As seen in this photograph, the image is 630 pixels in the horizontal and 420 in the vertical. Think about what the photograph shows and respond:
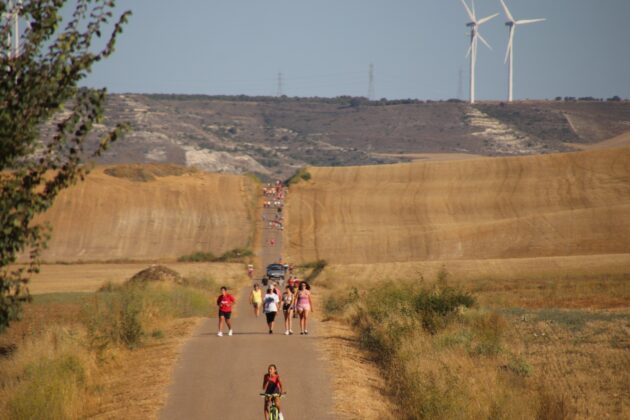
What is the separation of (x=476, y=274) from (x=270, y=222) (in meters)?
36.9

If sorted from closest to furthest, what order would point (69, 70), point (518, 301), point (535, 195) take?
point (69, 70)
point (518, 301)
point (535, 195)

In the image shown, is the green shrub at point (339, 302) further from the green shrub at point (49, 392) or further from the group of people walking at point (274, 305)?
the green shrub at point (49, 392)

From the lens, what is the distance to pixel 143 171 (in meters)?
112

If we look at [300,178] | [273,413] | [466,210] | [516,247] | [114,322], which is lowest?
[273,413]

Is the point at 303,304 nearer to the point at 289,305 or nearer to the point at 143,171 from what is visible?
the point at 289,305

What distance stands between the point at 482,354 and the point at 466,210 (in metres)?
75.0

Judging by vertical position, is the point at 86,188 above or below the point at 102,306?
above

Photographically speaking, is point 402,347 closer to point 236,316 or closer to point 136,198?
point 236,316

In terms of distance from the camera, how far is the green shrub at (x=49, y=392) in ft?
65.9

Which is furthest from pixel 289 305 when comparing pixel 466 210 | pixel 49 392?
pixel 466 210

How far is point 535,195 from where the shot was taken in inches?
4040

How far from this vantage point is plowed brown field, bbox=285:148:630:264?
78938mm

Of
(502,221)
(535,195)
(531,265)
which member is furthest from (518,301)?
(535,195)

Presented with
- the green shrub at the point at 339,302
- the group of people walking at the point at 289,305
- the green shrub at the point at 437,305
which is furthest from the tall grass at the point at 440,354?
the group of people walking at the point at 289,305
